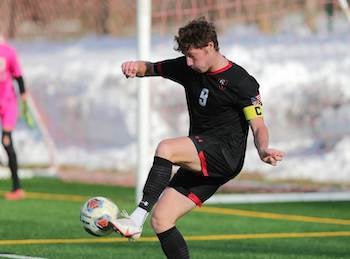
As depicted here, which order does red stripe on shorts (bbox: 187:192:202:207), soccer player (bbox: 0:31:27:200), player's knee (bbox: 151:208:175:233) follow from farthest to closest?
soccer player (bbox: 0:31:27:200) < red stripe on shorts (bbox: 187:192:202:207) < player's knee (bbox: 151:208:175:233)

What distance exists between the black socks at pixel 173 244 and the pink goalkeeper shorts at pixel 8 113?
24.7ft

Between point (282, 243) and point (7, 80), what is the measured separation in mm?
5803

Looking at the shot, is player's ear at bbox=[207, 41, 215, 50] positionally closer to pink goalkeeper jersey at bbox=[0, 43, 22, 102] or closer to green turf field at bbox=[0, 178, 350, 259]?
green turf field at bbox=[0, 178, 350, 259]

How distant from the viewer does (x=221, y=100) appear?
8445 millimetres

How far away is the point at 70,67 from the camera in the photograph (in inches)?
837

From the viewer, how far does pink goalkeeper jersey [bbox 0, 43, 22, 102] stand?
15.5 meters

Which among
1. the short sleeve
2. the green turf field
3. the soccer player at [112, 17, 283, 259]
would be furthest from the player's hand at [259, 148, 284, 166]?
the green turf field

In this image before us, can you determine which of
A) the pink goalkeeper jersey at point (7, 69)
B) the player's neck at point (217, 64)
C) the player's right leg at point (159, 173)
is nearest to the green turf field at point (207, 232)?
the pink goalkeeper jersey at point (7, 69)

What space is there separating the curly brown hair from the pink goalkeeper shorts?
25.1 feet

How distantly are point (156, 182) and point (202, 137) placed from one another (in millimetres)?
543

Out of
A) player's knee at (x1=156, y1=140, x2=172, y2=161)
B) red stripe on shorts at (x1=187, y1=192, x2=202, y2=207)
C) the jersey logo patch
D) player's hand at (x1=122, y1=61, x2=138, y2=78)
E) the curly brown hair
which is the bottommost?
red stripe on shorts at (x1=187, y1=192, x2=202, y2=207)

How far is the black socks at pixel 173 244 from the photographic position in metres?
8.40

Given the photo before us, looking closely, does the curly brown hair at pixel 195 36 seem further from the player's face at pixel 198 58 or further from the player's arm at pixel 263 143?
the player's arm at pixel 263 143

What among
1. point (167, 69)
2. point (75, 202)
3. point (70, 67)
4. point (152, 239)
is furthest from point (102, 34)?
point (167, 69)
